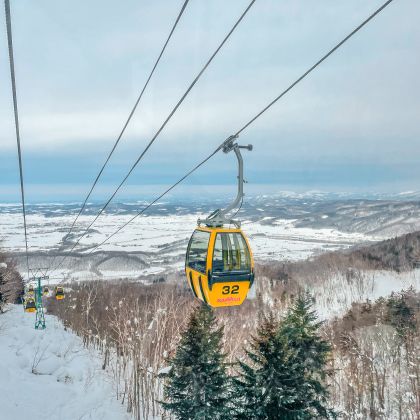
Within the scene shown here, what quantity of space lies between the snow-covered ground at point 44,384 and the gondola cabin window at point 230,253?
16.9 metres

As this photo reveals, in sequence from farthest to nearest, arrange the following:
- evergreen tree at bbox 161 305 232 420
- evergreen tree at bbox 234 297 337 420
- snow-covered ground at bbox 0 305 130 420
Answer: snow-covered ground at bbox 0 305 130 420 < evergreen tree at bbox 161 305 232 420 < evergreen tree at bbox 234 297 337 420

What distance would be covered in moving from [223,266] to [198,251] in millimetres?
846

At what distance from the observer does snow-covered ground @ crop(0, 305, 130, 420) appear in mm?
20219

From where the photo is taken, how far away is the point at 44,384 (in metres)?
24.0

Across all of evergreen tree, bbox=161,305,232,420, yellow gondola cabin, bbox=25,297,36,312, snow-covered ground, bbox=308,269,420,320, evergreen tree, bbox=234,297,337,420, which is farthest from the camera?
snow-covered ground, bbox=308,269,420,320

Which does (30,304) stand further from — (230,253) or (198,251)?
(230,253)

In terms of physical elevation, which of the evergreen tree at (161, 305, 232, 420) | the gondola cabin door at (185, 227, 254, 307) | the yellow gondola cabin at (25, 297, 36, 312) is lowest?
the evergreen tree at (161, 305, 232, 420)

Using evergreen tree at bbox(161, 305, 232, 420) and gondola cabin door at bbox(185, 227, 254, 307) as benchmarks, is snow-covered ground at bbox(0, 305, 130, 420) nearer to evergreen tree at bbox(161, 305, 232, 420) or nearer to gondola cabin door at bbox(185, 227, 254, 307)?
evergreen tree at bbox(161, 305, 232, 420)

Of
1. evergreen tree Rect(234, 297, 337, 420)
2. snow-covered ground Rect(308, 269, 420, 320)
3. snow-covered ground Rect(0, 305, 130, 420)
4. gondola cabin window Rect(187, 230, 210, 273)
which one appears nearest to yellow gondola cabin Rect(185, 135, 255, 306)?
gondola cabin window Rect(187, 230, 210, 273)

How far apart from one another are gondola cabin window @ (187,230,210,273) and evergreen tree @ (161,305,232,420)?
11.2 metres

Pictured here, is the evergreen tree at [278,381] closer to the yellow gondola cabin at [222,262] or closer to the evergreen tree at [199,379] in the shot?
the evergreen tree at [199,379]

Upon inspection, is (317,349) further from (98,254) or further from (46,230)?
(46,230)

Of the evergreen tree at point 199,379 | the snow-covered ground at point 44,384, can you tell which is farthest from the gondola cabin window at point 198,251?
the snow-covered ground at point 44,384

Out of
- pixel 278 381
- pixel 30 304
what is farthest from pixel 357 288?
pixel 30 304
